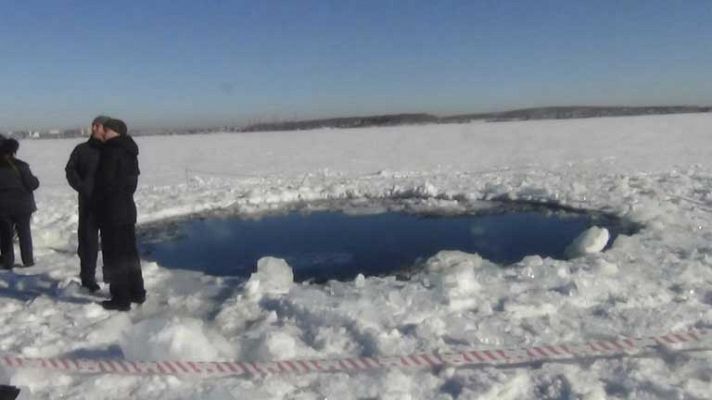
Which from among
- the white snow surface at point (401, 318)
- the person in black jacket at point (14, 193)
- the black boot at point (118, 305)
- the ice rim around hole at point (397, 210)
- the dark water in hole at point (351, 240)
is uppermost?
the person in black jacket at point (14, 193)

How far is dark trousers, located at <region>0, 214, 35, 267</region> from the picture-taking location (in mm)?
6848

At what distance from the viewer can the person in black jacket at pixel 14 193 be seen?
258 inches

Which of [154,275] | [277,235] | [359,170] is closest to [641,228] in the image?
[277,235]

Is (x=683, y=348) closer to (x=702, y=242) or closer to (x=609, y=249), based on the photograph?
(x=609, y=249)

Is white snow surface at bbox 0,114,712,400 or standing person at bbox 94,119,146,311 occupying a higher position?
standing person at bbox 94,119,146,311

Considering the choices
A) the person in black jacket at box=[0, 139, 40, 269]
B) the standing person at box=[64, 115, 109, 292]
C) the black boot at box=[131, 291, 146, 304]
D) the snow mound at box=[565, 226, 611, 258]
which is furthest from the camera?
the snow mound at box=[565, 226, 611, 258]

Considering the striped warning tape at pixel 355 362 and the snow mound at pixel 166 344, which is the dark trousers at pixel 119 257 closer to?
the snow mound at pixel 166 344

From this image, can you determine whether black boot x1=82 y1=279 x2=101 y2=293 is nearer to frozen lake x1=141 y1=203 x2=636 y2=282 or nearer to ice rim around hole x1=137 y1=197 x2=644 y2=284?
frozen lake x1=141 y1=203 x2=636 y2=282

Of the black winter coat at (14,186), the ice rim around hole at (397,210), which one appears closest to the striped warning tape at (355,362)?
the black winter coat at (14,186)

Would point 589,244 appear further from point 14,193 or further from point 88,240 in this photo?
point 14,193

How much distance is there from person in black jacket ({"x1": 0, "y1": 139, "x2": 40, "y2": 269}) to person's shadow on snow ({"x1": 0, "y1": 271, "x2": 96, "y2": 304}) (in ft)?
1.38

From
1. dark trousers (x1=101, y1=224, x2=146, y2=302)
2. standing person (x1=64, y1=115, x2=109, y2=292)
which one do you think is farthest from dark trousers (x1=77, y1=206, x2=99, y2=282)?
dark trousers (x1=101, y1=224, x2=146, y2=302)

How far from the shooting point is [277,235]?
962cm

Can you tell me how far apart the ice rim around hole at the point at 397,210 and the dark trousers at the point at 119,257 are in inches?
149
